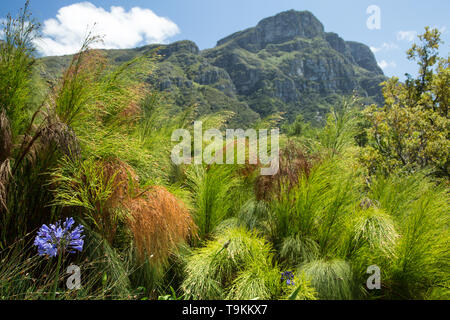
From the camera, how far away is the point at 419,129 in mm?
3971

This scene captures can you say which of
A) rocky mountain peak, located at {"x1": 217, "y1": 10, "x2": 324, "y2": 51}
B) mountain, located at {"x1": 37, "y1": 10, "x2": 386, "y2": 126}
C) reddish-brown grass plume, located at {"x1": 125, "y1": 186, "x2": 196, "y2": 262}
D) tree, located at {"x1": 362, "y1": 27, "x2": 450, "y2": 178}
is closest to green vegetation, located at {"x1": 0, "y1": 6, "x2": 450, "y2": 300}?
reddish-brown grass plume, located at {"x1": 125, "y1": 186, "x2": 196, "y2": 262}

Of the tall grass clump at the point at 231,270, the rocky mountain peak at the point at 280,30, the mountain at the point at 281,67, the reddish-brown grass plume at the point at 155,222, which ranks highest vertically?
the rocky mountain peak at the point at 280,30

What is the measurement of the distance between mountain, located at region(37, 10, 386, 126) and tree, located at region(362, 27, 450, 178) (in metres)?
69.1

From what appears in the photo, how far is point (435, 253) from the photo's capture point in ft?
4.34

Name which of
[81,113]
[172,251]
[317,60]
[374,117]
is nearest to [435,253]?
[172,251]

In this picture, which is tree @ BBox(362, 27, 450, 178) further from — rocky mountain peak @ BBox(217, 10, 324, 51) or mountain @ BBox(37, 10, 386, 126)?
rocky mountain peak @ BBox(217, 10, 324, 51)

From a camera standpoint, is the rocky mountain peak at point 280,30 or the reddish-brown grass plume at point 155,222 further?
the rocky mountain peak at point 280,30

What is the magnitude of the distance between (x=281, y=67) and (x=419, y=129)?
476ft

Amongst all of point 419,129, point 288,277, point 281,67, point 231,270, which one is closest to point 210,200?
point 231,270

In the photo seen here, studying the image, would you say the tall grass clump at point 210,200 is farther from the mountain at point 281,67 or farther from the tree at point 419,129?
the mountain at point 281,67

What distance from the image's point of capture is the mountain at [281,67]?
103 meters

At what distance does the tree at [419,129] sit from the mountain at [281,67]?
6913cm

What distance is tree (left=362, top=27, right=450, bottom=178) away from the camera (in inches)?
148

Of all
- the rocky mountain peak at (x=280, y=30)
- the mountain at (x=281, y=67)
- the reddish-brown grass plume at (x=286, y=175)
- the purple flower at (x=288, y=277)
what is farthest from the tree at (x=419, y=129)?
the rocky mountain peak at (x=280, y=30)
